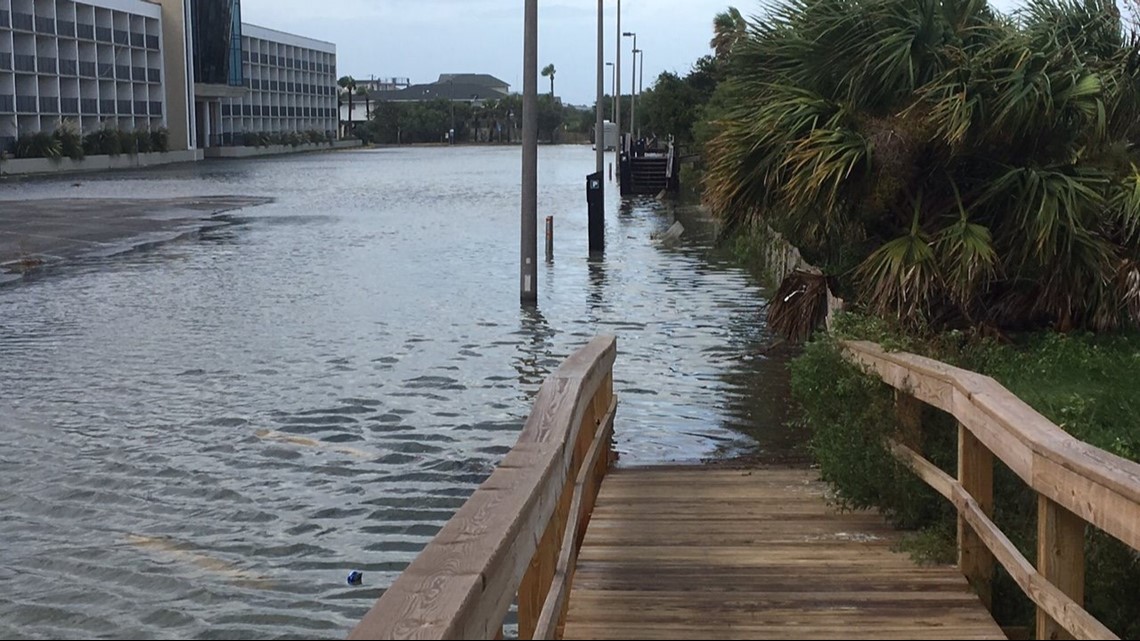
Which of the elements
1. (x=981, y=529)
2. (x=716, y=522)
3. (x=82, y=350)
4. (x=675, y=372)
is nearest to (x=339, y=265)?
(x=82, y=350)

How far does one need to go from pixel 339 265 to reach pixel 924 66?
16.3 meters

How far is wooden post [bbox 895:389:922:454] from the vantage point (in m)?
6.84

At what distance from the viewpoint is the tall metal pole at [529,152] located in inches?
774

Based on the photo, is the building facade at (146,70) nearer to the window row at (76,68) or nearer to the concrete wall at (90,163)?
the window row at (76,68)

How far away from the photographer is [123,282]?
2402cm

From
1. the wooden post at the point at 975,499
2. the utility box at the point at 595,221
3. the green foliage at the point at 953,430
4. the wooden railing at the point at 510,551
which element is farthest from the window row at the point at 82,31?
the wooden post at the point at 975,499

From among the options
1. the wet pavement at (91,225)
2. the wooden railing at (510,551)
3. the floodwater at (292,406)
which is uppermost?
the wooden railing at (510,551)

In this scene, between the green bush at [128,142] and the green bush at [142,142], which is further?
the green bush at [142,142]

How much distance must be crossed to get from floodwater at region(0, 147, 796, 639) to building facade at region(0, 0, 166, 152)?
56.7 metres

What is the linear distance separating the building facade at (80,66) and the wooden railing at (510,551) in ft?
250

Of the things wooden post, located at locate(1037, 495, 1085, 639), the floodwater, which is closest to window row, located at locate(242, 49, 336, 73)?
the floodwater

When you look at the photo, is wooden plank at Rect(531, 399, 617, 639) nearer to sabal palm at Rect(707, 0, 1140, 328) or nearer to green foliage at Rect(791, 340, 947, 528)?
green foliage at Rect(791, 340, 947, 528)

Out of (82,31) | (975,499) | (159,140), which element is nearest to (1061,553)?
(975,499)

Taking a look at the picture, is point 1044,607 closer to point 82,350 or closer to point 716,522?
point 716,522
